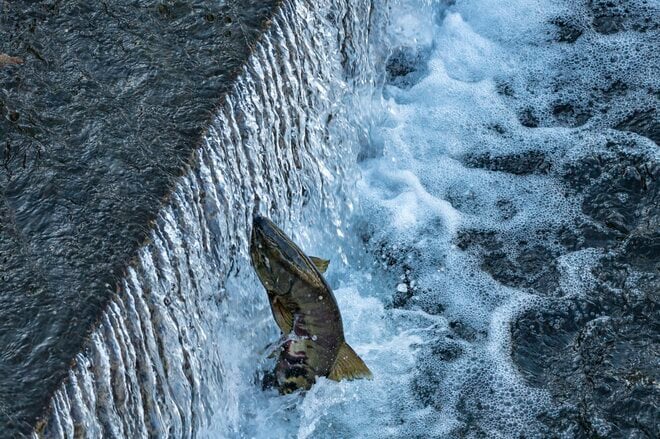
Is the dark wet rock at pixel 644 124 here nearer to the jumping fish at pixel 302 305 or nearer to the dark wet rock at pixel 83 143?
the dark wet rock at pixel 83 143

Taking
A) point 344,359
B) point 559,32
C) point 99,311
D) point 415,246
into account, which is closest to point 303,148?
point 415,246

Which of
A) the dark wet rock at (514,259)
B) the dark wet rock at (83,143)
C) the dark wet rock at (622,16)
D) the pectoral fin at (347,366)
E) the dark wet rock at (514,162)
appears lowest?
the dark wet rock at (514,259)

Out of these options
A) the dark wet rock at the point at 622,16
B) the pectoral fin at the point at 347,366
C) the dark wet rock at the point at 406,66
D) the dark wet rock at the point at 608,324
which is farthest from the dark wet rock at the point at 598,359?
the dark wet rock at the point at 622,16

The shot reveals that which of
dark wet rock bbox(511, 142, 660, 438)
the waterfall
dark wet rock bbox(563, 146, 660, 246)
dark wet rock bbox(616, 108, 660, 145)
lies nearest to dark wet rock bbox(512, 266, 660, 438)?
dark wet rock bbox(511, 142, 660, 438)

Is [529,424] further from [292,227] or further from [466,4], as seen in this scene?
[466,4]

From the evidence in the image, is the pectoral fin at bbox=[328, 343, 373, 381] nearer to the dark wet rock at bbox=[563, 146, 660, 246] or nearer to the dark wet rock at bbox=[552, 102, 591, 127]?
the dark wet rock at bbox=[563, 146, 660, 246]

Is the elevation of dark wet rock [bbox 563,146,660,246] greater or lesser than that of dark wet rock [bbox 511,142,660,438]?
greater
